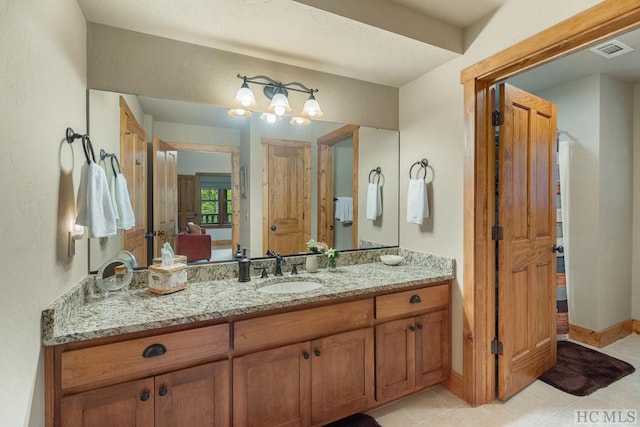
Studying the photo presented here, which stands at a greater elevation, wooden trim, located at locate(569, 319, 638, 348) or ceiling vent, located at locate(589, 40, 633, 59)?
ceiling vent, located at locate(589, 40, 633, 59)

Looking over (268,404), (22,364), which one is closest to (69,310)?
(22,364)

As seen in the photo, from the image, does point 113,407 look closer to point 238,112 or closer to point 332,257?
point 332,257

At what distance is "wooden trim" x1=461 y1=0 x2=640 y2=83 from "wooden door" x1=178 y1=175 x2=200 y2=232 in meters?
1.88

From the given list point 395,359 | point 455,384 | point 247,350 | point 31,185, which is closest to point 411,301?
point 395,359

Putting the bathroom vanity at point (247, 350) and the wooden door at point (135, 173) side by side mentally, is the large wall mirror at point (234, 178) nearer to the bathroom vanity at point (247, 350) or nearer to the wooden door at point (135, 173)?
the wooden door at point (135, 173)

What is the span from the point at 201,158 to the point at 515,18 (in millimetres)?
1993

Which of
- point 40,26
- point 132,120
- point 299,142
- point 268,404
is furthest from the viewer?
point 299,142

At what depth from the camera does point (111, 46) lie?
5.44 ft

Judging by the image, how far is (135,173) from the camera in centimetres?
181

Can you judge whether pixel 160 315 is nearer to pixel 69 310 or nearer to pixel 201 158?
pixel 69 310

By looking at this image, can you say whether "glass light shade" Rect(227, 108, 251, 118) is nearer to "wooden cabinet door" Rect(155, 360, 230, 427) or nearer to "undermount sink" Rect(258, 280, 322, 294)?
"undermount sink" Rect(258, 280, 322, 294)

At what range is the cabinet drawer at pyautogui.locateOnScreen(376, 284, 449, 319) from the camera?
5.99ft

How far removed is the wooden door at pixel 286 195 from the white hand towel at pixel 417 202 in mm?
759

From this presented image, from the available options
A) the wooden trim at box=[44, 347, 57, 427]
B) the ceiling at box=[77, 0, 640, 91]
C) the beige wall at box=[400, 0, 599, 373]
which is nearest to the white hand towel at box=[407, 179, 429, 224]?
the beige wall at box=[400, 0, 599, 373]
